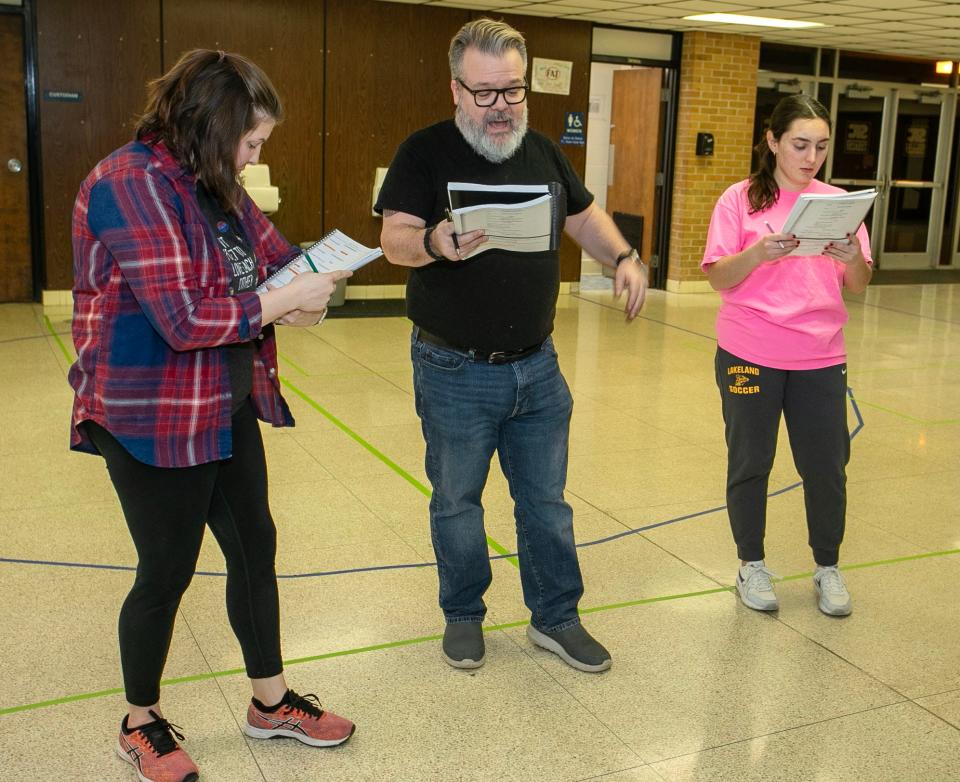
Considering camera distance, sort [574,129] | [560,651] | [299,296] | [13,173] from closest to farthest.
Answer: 1. [299,296]
2. [560,651]
3. [13,173]
4. [574,129]

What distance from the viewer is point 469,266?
8.78ft

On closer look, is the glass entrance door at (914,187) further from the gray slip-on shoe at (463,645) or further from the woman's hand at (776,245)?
the gray slip-on shoe at (463,645)

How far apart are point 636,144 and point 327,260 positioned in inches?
376

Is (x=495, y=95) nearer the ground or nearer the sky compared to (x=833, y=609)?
nearer the sky

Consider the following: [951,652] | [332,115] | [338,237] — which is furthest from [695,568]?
[332,115]

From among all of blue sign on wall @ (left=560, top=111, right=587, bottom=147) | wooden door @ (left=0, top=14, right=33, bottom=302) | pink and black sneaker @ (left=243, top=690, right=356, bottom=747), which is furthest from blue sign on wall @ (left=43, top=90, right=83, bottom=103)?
pink and black sneaker @ (left=243, top=690, right=356, bottom=747)

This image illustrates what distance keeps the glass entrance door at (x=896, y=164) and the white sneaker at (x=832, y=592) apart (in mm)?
10191

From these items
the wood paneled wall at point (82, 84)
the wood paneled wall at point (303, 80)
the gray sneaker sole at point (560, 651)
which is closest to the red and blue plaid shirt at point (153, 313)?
the gray sneaker sole at point (560, 651)

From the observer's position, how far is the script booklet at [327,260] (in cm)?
223

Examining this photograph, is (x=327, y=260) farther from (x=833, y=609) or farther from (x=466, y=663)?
(x=833, y=609)

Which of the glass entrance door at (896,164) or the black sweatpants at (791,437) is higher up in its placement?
the glass entrance door at (896,164)

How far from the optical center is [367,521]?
13.1 feet

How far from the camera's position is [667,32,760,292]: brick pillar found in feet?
35.2

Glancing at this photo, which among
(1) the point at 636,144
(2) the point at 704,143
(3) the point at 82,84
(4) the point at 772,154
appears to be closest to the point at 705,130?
(2) the point at 704,143
